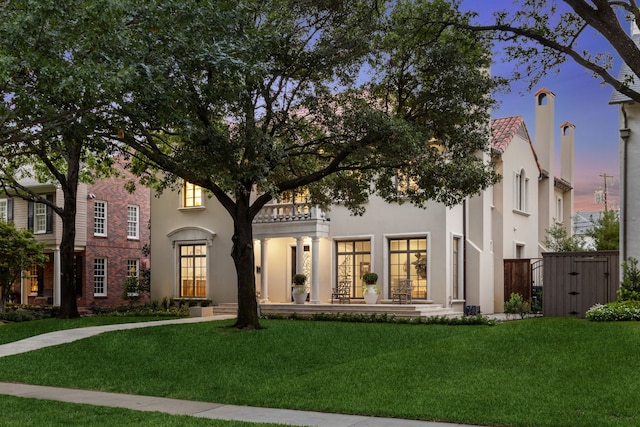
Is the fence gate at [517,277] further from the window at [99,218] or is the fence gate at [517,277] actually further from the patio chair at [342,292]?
the window at [99,218]

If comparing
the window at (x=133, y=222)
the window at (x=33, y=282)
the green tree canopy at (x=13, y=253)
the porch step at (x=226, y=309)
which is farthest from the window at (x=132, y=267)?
the porch step at (x=226, y=309)

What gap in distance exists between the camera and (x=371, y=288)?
25.6m

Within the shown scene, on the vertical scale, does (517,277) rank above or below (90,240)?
below

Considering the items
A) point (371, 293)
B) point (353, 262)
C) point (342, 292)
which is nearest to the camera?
point (371, 293)

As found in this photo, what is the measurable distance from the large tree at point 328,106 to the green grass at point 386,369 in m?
3.63

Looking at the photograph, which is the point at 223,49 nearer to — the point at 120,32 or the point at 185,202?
the point at 120,32

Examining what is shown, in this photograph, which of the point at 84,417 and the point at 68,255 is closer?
the point at 84,417

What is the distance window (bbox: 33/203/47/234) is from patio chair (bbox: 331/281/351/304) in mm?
17265

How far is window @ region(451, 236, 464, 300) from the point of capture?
1016 inches

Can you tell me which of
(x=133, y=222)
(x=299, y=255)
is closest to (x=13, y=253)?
(x=133, y=222)

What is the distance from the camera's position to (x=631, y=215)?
19438mm

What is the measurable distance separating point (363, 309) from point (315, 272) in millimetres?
2870

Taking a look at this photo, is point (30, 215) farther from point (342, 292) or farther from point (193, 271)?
point (342, 292)

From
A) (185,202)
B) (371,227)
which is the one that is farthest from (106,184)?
(371,227)
